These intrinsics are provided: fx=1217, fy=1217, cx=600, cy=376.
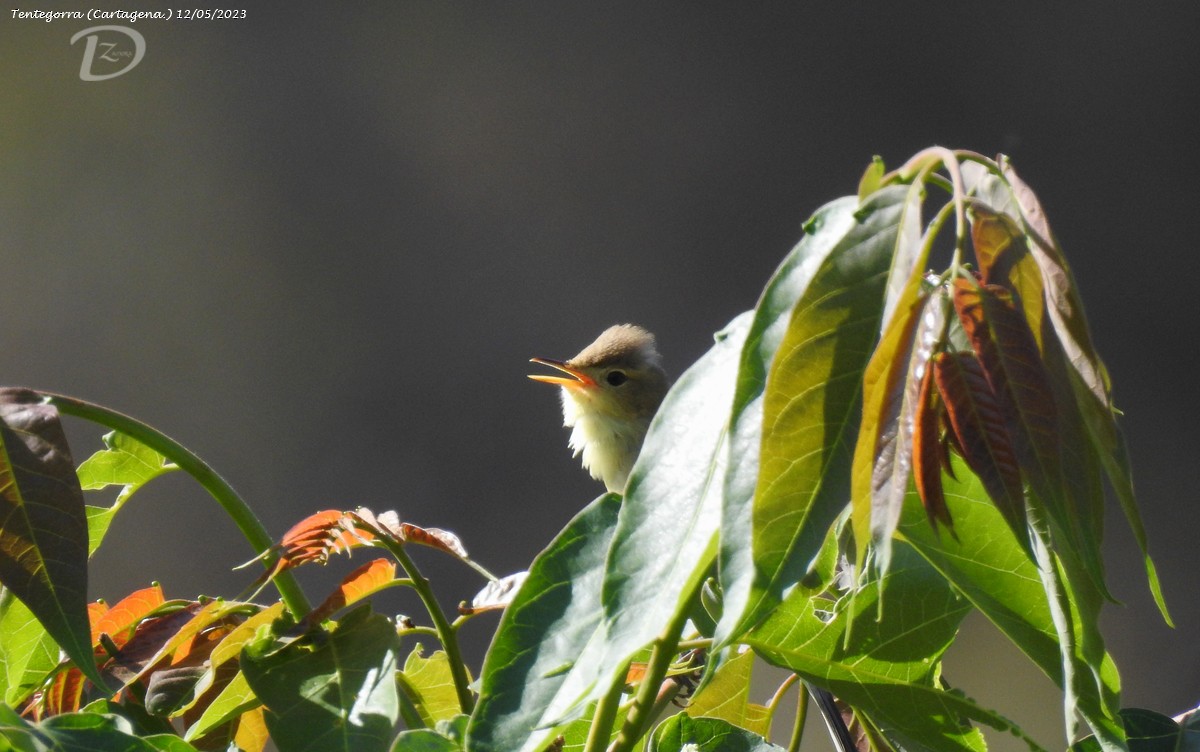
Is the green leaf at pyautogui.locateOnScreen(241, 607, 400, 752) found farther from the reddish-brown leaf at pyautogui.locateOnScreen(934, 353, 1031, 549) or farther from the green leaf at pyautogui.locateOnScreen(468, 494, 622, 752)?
the reddish-brown leaf at pyautogui.locateOnScreen(934, 353, 1031, 549)

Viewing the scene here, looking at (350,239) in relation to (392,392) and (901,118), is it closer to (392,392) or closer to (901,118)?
(392,392)

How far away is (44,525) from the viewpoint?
26.6 inches

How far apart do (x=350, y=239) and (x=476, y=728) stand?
4.58m

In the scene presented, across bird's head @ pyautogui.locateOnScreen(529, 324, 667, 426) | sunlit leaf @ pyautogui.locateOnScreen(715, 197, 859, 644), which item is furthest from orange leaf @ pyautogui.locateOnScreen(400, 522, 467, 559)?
bird's head @ pyautogui.locateOnScreen(529, 324, 667, 426)

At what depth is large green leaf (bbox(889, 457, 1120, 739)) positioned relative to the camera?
0.63 m

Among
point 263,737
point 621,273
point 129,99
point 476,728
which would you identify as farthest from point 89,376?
point 476,728

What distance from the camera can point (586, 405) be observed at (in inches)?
141

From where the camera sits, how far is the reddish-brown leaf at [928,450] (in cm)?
50

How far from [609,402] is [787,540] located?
10.0 ft

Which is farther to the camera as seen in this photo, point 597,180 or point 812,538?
point 597,180

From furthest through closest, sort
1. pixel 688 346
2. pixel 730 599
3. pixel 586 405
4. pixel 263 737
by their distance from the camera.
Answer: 1. pixel 688 346
2. pixel 586 405
3. pixel 263 737
4. pixel 730 599

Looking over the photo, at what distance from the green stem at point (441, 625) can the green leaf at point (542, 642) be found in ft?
0.47

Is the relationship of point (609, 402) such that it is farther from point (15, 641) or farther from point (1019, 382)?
point (1019, 382)

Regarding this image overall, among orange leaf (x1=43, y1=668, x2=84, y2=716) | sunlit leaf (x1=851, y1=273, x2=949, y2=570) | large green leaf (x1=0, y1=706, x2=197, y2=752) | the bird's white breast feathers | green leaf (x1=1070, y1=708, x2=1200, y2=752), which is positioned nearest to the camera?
sunlit leaf (x1=851, y1=273, x2=949, y2=570)
